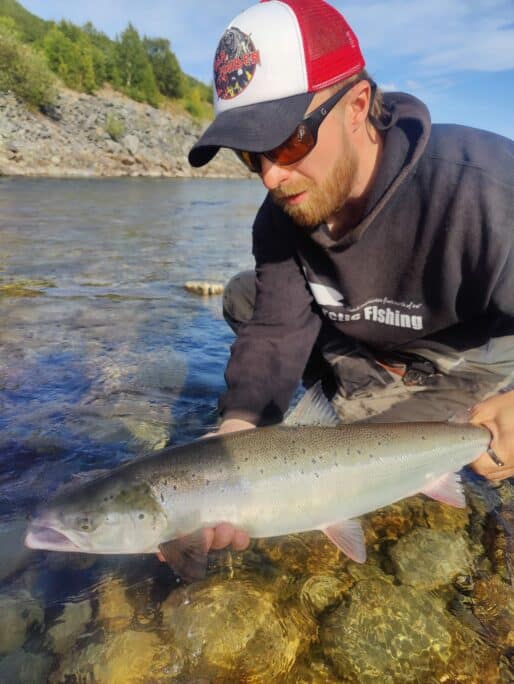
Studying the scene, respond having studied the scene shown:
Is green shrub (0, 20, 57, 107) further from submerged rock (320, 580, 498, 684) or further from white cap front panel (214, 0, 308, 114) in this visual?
submerged rock (320, 580, 498, 684)

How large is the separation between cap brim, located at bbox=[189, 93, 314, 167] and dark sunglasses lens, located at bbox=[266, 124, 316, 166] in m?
0.05

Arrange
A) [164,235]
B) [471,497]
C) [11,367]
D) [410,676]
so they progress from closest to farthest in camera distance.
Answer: [410,676] < [471,497] < [11,367] < [164,235]

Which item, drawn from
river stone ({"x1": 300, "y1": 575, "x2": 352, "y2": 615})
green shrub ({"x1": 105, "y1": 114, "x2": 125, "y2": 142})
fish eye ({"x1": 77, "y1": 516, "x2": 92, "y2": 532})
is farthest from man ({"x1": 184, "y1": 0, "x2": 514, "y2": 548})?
green shrub ({"x1": 105, "y1": 114, "x2": 125, "y2": 142})

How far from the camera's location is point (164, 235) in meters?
12.6

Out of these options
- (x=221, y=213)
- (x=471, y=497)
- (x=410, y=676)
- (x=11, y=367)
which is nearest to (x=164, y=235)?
(x=221, y=213)

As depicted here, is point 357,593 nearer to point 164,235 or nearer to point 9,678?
point 9,678

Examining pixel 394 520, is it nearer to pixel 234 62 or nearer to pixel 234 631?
pixel 234 631

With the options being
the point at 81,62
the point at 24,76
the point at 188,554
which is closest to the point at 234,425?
the point at 188,554

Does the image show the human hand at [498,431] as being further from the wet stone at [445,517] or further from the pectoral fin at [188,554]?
the pectoral fin at [188,554]

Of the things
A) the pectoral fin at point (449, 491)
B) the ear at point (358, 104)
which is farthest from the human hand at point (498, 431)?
the ear at point (358, 104)

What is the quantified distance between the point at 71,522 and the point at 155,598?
1.67 ft

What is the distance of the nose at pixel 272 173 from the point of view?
2482mm

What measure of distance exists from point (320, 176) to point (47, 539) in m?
1.92

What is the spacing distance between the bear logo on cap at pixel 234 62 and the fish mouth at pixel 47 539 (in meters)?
1.91
